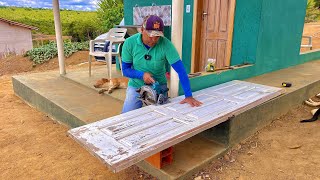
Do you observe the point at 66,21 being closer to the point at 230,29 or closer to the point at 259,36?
the point at 230,29

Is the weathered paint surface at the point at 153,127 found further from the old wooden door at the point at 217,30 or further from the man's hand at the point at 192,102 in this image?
the old wooden door at the point at 217,30

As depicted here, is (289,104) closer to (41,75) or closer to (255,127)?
(255,127)

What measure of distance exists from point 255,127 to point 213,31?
1950mm

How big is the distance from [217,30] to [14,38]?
68.4 ft

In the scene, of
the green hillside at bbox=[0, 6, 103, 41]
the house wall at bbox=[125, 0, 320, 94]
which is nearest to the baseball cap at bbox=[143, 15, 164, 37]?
the house wall at bbox=[125, 0, 320, 94]

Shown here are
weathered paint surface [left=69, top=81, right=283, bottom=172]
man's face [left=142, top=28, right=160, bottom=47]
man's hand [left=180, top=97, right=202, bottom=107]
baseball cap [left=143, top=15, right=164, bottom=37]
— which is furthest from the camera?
man's hand [left=180, top=97, right=202, bottom=107]

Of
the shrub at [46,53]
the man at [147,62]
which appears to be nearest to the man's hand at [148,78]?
the man at [147,62]

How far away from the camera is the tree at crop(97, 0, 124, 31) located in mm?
14383

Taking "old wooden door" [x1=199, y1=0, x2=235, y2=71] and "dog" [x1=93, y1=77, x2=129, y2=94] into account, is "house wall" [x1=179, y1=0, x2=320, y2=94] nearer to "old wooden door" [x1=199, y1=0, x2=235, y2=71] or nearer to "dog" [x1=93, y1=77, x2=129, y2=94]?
"old wooden door" [x1=199, y1=0, x2=235, y2=71]

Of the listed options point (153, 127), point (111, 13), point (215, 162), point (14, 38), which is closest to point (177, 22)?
point (153, 127)

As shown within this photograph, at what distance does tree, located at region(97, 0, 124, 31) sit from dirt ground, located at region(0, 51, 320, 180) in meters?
11.6

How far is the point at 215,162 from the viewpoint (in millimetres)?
2398

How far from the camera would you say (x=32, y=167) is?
2582 millimetres

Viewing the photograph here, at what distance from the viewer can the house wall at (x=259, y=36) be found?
3.67 m
